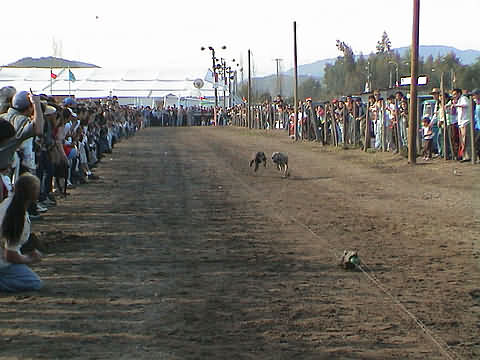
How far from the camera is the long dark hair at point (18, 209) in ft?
22.4

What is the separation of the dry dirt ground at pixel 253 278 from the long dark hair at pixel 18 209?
22.9 inches

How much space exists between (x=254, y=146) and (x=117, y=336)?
26.1 meters

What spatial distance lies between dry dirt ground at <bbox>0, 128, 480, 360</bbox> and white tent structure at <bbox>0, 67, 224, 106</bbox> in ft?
218

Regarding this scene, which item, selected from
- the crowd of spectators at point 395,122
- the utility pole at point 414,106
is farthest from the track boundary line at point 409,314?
the utility pole at point 414,106

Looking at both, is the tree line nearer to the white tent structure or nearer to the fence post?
the white tent structure

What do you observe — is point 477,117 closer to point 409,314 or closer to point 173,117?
point 409,314

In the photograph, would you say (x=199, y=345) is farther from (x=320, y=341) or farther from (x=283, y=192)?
(x=283, y=192)

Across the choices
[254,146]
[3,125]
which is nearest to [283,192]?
[3,125]

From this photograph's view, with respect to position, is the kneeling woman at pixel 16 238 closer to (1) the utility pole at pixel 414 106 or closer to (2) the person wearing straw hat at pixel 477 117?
(2) the person wearing straw hat at pixel 477 117

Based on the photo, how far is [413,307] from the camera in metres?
6.48

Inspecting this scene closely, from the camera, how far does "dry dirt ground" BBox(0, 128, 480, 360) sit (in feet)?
18.2

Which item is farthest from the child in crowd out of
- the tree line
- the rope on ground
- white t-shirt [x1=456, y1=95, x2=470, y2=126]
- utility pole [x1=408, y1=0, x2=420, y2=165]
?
the tree line

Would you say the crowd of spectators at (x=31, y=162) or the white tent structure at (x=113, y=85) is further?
the white tent structure at (x=113, y=85)

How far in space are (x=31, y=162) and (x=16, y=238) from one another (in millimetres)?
4186
